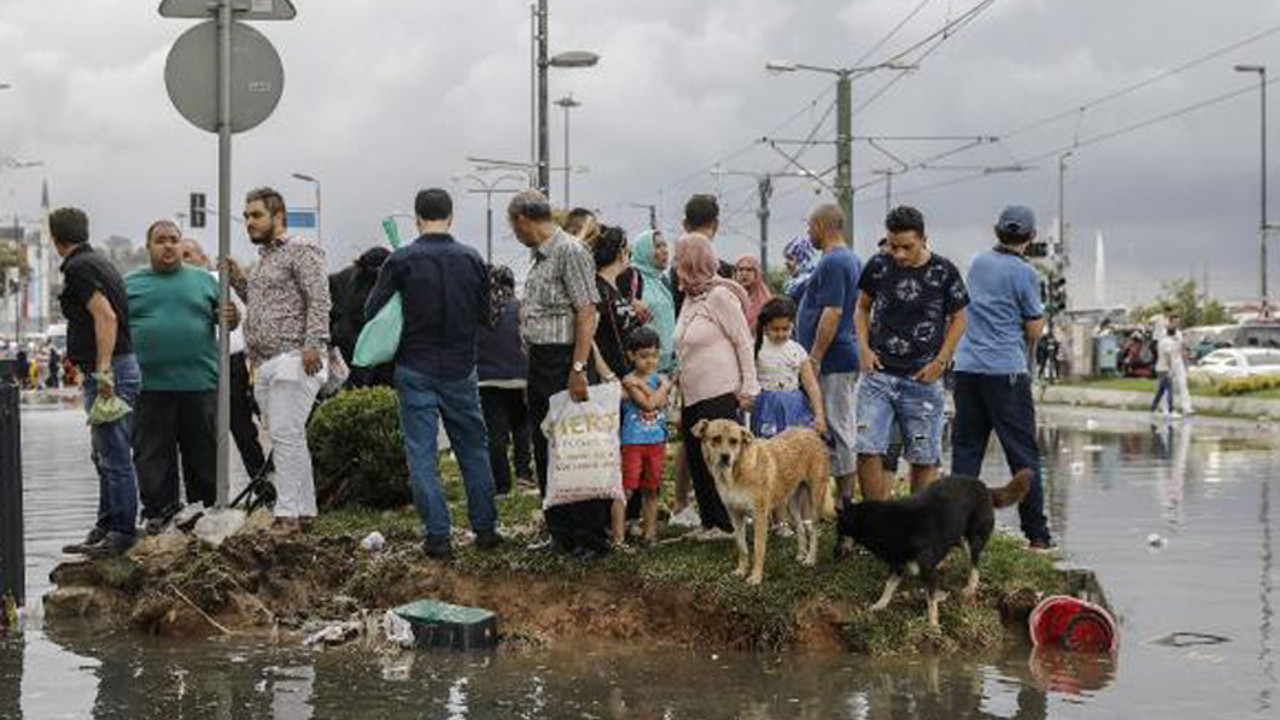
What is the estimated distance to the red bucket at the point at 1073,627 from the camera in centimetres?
820

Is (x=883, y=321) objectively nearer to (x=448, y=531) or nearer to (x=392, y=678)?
(x=448, y=531)

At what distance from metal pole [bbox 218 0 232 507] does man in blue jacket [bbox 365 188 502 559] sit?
1061mm

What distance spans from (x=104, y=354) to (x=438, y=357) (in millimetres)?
1882

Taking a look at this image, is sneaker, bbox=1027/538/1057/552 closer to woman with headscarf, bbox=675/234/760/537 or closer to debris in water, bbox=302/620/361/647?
woman with headscarf, bbox=675/234/760/537

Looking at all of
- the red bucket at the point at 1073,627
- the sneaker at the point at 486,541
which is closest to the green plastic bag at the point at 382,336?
the sneaker at the point at 486,541

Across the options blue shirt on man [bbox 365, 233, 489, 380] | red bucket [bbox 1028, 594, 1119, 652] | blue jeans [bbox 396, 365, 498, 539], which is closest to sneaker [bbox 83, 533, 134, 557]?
blue jeans [bbox 396, 365, 498, 539]

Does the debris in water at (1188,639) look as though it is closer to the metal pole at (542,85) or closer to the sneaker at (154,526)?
the sneaker at (154,526)

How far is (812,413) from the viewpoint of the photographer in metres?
9.79

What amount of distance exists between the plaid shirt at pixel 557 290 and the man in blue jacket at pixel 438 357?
0.37m

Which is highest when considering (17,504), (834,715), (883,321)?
(883,321)

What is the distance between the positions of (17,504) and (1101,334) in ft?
178

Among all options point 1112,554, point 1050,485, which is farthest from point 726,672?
point 1050,485

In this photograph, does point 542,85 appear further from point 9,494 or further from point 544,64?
point 9,494

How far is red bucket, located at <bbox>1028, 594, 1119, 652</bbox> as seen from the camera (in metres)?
8.20
